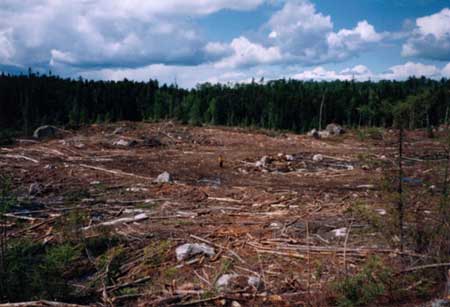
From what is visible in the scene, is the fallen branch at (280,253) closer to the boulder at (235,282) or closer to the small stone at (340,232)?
the boulder at (235,282)

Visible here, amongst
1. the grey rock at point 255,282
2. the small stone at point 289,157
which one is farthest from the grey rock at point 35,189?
the small stone at point 289,157

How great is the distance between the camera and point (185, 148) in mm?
15086

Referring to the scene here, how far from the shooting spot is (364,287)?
13.8 feet

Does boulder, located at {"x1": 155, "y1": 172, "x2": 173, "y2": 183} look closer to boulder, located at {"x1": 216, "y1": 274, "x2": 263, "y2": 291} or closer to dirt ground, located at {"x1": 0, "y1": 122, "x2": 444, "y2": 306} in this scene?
dirt ground, located at {"x1": 0, "y1": 122, "x2": 444, "y2": 306}

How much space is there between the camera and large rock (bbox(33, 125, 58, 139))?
52.4 feet

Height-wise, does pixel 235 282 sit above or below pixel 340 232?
below

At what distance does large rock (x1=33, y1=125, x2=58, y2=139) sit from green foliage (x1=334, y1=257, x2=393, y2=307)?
14.1 metres

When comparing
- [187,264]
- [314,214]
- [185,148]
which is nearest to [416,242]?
[314,214]

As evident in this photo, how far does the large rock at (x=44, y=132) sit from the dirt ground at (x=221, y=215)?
301 centimetres

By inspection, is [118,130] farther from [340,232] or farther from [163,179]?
[340,232]

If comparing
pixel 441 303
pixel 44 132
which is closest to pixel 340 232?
pixel 441 303

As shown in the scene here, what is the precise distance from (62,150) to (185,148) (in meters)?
4.06

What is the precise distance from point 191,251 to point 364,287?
215 centimetres

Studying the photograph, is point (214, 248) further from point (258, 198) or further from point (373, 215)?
point (258, 198)
